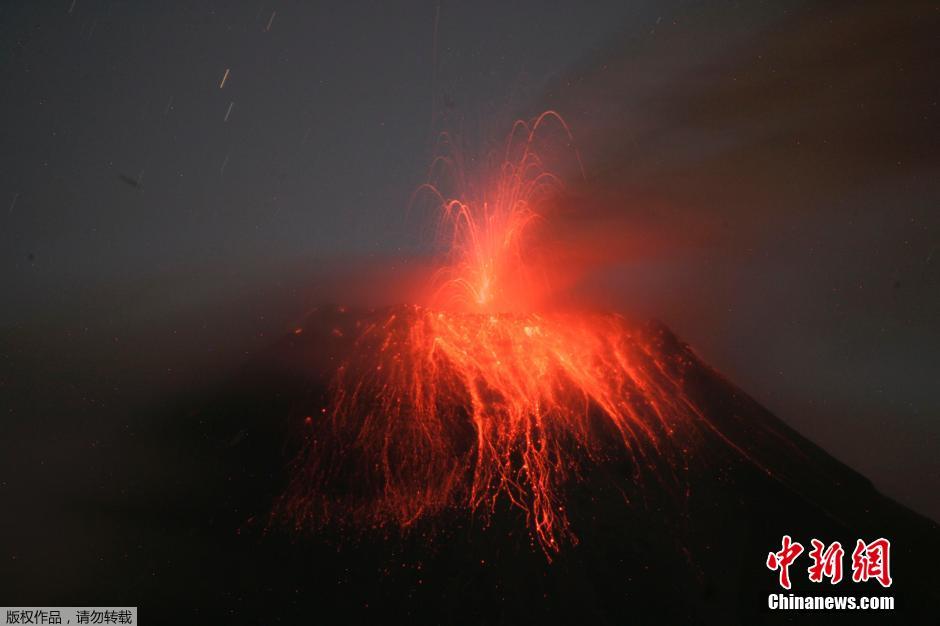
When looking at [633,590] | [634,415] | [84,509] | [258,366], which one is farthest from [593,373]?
[84,509]

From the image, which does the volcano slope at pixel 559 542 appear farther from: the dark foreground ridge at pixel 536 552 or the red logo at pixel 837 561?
the red logo at pixel 837 561

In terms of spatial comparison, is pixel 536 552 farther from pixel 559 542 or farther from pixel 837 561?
pixel 837 561

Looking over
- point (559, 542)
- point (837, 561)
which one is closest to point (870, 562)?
point (837, 561)

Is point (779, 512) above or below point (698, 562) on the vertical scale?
above

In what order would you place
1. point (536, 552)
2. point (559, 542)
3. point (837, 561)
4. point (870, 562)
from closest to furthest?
point (870, 562), point (837, 561), point (536, 552), point (559, 542)

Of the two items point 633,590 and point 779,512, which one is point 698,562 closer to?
point 633,590

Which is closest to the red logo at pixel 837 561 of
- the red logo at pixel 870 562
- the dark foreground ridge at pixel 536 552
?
the red logo at pixel 870 562

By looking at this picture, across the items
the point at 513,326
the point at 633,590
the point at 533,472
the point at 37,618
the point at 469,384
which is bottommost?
the point at 633,590

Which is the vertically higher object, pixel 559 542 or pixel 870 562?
pixel 870 562

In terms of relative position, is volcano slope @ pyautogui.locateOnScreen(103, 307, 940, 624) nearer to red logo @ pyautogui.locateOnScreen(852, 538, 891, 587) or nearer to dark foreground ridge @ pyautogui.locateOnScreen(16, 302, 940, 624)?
dark foreground ridge @ pyautogui.locateOnScreen(16, 302, 940, 624)
